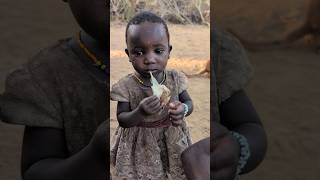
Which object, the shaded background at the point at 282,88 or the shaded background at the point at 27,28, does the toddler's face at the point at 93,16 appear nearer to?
the shaded background at the point at 282,88

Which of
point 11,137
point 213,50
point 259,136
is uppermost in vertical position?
point 213,50

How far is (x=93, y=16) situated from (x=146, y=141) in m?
0.19

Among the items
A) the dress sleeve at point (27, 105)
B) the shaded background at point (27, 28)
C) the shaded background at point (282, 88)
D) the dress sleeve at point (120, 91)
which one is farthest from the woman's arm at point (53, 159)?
the shaded background at point (27, 28)

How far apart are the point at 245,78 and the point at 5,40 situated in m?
2.67

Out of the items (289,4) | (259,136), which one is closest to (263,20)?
(289,4)

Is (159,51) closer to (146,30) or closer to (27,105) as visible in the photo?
(146,30)

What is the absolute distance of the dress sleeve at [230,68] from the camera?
33.4 inches

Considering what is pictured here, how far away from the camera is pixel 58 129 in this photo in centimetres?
83

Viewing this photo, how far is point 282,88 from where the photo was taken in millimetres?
2873

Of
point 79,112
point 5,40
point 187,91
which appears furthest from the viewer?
point 5,40

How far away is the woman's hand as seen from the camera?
0.75 metres

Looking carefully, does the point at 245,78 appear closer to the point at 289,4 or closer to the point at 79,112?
the point at 79,112

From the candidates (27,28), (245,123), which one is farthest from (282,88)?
(245,123)

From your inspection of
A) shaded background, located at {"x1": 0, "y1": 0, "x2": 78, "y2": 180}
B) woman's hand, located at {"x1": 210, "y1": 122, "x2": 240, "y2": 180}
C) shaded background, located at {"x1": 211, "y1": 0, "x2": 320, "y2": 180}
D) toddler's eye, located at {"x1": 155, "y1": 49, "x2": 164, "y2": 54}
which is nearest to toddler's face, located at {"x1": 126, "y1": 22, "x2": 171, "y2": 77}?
toddler's eye, located at {"x1": 155, "y1": 49, "x2": 164, "y2": 54}
